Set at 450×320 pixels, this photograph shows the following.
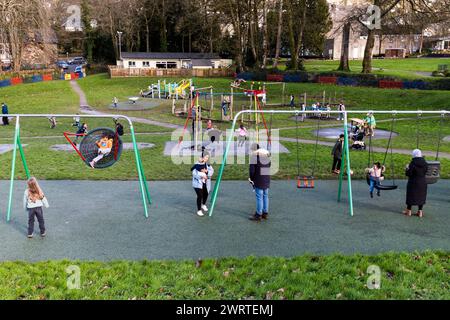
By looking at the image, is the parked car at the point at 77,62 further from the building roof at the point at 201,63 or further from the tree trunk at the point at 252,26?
the tree trunk at the point at 252,26

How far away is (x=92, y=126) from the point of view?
29000 mm

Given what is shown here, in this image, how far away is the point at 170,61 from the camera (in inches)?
2911

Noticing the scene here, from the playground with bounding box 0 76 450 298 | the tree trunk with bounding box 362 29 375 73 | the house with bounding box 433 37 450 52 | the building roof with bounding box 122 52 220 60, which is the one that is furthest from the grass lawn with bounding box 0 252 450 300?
the house with bounding box 433 37 450 52

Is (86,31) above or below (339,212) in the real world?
above

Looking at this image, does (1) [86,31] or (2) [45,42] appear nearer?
(2) [45,42]

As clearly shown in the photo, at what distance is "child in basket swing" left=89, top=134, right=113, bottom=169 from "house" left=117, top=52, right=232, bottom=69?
60079 millimetres

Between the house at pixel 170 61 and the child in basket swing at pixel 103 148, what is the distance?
197ft

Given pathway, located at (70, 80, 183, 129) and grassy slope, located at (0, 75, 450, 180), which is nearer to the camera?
grassy slope, located at (0, 75, 450, 180)

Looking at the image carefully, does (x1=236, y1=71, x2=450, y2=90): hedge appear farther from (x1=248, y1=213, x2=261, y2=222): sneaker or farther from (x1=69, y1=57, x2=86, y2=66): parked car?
(x1=69, y1=57, x2=86, y2=66): parked car

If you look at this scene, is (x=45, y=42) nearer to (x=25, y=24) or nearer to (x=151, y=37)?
(x=25, y=24)

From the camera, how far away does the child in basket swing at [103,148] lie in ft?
42.8

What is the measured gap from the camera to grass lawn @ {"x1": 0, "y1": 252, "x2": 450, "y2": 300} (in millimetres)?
7727

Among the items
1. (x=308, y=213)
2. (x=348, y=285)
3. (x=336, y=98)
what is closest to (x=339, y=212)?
(x=308, y=213)
